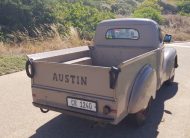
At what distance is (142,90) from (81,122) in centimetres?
127

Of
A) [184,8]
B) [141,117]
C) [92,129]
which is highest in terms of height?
[184,8]

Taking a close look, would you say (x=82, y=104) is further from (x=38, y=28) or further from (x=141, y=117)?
(x=38, y=28)

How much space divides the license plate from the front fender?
0.56m

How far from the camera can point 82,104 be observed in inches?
175

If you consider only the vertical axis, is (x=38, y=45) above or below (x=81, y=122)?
above

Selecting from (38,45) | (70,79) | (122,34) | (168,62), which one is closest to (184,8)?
(38,45)

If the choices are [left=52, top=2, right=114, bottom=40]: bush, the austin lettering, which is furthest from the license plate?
[left=52, top=2, right=114, bottom=40]: bush

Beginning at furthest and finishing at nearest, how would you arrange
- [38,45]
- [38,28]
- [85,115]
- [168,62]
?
[38,28] < [38,45] < [168,62] < [85,115]

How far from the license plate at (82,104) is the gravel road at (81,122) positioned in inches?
22.3

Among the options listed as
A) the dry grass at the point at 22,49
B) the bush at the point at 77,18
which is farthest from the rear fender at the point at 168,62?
the bush at the point at 77,18

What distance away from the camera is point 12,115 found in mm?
5656

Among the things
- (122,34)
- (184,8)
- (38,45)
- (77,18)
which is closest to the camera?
(122,34)

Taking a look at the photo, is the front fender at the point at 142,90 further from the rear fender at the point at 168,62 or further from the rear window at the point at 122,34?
the rear fender at the point at 168,62

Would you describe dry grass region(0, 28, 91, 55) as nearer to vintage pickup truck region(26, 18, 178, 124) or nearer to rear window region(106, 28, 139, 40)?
rear window region(106, 28, 139, 40)
